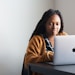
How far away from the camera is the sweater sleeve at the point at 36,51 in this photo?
5.38ft

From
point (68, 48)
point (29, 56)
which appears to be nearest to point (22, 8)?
point (29, 56)

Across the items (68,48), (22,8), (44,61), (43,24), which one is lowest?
(44,61)

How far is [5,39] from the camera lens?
232 cm

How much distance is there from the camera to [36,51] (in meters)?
1.78

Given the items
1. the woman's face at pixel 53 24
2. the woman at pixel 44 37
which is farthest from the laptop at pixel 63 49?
the woman's face at pixel 53 24

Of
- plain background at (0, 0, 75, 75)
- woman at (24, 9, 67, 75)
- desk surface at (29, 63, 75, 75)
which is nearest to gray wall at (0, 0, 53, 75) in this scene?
plain background at (0, 0, 75, 75)

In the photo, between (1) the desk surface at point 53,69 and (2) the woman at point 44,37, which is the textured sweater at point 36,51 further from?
(1) the desk surface at point 53,69

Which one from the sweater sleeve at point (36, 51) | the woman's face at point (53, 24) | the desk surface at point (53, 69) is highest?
the woman's face at point (53, 24)

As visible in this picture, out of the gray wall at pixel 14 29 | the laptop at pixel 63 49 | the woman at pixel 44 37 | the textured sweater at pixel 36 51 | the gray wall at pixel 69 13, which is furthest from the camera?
the gray wall at pixel 69 13

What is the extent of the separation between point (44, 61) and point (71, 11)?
3.85 ft

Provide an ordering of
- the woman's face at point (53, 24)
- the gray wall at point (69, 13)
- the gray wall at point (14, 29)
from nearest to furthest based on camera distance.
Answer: the woman's face at point (53, 24), the gray wall at point (14, 29), the gray wall at point (69, 13)

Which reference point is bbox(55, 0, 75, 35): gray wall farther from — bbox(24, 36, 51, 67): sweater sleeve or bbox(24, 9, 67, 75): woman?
bbox(24, 36, 51, 67): sweater sleeve

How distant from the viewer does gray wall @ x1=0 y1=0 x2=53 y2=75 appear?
2.31m

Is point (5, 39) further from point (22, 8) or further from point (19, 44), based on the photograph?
point (22, 8)
